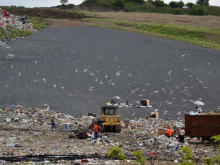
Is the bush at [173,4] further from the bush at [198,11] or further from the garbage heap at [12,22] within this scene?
the garbage heap at [12,22]

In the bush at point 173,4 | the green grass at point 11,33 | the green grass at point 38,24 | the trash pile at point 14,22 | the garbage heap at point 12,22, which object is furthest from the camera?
the bush at point 173,4

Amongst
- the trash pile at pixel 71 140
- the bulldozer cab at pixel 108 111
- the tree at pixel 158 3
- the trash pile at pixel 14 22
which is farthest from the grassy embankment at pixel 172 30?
the tree at pixel 158 3

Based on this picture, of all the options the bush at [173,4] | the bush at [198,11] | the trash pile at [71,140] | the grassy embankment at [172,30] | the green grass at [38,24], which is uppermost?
the bush at [173,4]

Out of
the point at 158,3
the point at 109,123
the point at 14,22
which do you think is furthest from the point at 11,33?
the point at 158,3

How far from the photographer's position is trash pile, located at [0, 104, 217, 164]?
39.4ft

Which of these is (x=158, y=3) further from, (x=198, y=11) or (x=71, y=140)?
(x=71, y=140)

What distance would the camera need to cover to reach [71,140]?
15094 millimetres

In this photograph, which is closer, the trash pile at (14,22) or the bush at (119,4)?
the trash pile at (14,22)

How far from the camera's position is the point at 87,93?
83.3 feet

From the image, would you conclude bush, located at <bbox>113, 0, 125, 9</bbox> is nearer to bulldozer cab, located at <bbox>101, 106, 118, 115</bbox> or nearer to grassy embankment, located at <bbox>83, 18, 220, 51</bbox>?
grassy embankment, located at <bbox>83, 18, 220, 51</bbox>

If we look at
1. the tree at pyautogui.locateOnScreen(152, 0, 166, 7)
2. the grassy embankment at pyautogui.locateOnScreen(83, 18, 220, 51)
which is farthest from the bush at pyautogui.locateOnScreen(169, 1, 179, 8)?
the grassy embankment at pyautogui.locateOnScreen(83, 18, 220, 51)

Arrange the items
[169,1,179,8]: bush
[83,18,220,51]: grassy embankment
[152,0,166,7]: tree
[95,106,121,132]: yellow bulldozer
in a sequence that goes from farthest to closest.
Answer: [152,0,166,7]: tree → [169,1,179,8]: bush → [83,18,220,51]: grassy embankment → [95,106,121,132]: yellow bulldozer

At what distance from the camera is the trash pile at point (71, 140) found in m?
12.0

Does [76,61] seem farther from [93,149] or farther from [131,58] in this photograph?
[93,149]
